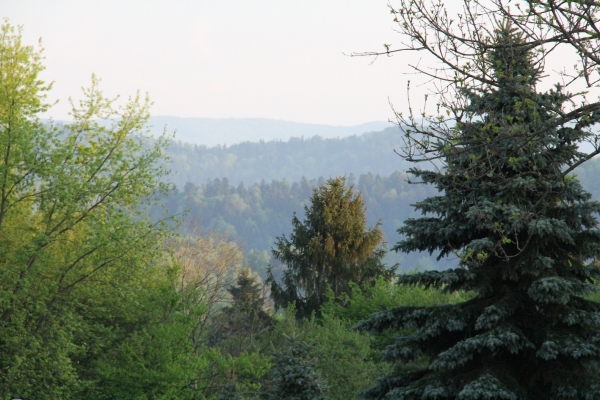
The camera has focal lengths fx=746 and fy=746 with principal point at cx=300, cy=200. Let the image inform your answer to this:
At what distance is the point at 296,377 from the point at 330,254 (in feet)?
53.5

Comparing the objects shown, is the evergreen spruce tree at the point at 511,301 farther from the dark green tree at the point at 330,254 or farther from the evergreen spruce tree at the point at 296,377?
the dark green tree at the point at 330,254

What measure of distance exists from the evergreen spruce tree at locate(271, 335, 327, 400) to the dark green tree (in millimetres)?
15509

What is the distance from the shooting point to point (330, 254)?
3080cm

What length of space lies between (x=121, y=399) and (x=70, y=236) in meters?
3.99

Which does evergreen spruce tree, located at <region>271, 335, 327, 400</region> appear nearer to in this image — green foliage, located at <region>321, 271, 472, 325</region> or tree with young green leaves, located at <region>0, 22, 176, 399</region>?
tree with young green leaves, located at <region>0, 22, 176, 399</region>

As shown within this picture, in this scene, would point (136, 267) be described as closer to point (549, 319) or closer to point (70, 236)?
point (70, 236)

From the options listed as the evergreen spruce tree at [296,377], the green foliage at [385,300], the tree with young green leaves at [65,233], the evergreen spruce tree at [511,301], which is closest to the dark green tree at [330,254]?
the green foliage at [385,300]

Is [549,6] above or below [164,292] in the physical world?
above

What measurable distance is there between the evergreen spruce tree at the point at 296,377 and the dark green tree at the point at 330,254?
15.5 meters

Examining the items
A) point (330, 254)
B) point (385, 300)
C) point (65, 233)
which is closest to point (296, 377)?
point (65, 233)

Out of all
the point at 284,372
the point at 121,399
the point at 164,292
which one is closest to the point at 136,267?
the point at 164,292

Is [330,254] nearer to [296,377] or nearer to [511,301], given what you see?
[296,377]

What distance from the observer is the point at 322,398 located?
14.6m

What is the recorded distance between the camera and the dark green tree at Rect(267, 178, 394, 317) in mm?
30781
